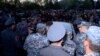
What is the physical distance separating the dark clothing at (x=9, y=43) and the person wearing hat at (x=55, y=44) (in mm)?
3905

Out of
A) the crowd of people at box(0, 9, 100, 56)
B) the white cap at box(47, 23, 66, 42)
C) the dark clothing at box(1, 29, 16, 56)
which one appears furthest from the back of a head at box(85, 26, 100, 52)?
the dark clothing at box(1, 29, 16, 56)

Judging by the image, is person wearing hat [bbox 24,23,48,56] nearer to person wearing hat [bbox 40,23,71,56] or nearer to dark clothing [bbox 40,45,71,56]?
person wearing hat [bbox 40,23,71,56]

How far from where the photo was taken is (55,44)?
589 centimetres

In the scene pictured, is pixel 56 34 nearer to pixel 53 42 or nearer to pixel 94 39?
pixel 53 42

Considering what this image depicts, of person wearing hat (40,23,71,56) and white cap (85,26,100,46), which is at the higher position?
white cap (85,26,100,46)

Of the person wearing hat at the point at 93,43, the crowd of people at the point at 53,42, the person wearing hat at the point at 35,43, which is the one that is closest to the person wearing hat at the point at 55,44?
the crowd of people at the point at 53,42

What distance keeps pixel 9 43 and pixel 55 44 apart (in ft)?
13.7

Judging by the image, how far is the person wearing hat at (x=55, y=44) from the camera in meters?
5.77

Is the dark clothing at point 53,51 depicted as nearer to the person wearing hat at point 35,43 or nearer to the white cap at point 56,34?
the white cap at point 56,34

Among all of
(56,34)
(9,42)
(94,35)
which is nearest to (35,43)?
(56,34)

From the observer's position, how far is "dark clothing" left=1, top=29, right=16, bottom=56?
9.95 meters

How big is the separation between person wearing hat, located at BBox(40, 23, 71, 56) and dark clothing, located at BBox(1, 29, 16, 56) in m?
3.91

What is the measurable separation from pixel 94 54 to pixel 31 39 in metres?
3.23

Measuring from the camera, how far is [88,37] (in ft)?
16.0
